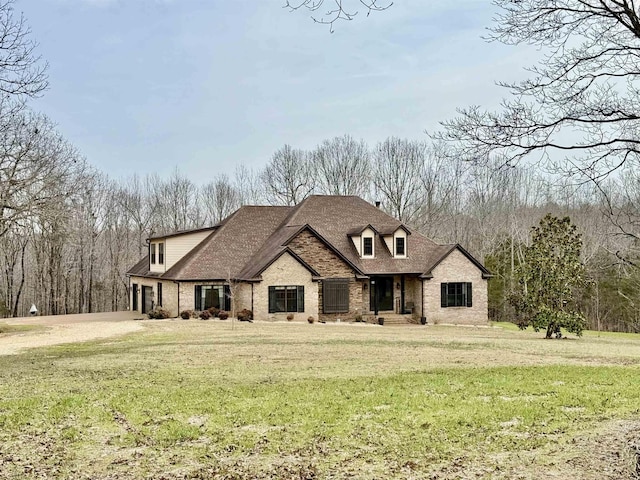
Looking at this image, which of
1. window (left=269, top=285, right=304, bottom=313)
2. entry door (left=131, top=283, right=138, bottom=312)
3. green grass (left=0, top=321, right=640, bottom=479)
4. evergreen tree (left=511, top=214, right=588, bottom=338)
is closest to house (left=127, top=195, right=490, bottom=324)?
window (left=269, top=285, right=304, bottom=313)

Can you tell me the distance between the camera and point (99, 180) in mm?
52188

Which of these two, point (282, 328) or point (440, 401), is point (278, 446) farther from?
point (282, 328)

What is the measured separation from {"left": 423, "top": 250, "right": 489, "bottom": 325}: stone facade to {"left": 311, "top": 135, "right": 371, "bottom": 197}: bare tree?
19648mm

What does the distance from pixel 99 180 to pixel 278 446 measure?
48162 mm

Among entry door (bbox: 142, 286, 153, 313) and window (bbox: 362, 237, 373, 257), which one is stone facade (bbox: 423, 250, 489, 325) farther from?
entry door (bbox: 142, 286, 153, 313)

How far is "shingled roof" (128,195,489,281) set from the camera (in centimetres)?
3419

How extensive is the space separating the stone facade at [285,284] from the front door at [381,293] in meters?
4.46

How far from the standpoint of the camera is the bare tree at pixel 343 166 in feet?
180

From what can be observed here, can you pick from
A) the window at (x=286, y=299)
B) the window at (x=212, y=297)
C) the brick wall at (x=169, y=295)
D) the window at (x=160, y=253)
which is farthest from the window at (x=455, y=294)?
the window at (x=160, y=253)

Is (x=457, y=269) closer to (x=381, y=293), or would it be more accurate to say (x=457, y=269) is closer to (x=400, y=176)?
(x=381, y=293)

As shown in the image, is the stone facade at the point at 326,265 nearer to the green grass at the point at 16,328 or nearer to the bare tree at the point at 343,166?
the green grass at the point at 16,328

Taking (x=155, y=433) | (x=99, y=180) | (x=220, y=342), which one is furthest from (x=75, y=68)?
(x=99, y=180)

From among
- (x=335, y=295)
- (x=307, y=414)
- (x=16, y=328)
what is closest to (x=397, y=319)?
(x=335, y=295)

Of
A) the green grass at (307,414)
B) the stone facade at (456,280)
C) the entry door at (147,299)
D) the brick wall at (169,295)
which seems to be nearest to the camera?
the green grass at (307,414)
